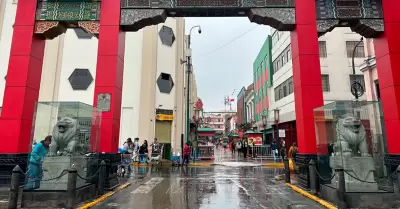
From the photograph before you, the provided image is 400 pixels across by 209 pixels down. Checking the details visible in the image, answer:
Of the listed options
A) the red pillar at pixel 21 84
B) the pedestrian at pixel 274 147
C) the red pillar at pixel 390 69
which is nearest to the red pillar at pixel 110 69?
the red pillar at pixel 21 84

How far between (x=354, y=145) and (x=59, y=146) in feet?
27.9

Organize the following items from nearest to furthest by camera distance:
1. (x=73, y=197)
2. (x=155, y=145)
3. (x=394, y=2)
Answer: (x=73, y=197)
(x=394, y=2)
(x=155, y=145)

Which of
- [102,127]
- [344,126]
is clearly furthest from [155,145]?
[344,126]

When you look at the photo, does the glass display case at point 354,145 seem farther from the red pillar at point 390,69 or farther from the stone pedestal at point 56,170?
the stone pedestal at point 56,170

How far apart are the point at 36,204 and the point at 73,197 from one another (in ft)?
3.77

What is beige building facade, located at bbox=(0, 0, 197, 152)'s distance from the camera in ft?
66.6

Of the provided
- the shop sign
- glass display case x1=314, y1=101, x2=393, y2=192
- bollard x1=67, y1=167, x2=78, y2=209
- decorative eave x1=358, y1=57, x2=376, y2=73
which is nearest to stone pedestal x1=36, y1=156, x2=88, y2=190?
bollard x1=67, y1=167, x2=78, y2=209

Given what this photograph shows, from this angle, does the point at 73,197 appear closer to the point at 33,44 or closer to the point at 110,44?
the point at 110,44

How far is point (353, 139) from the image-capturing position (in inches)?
290

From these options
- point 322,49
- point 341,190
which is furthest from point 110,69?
point 322,49

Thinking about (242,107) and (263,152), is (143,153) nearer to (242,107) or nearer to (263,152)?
(263,152)

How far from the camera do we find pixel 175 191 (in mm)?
9102

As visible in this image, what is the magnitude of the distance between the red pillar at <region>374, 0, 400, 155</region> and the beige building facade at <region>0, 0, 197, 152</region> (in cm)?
1395

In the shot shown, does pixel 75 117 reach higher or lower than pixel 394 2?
lower
